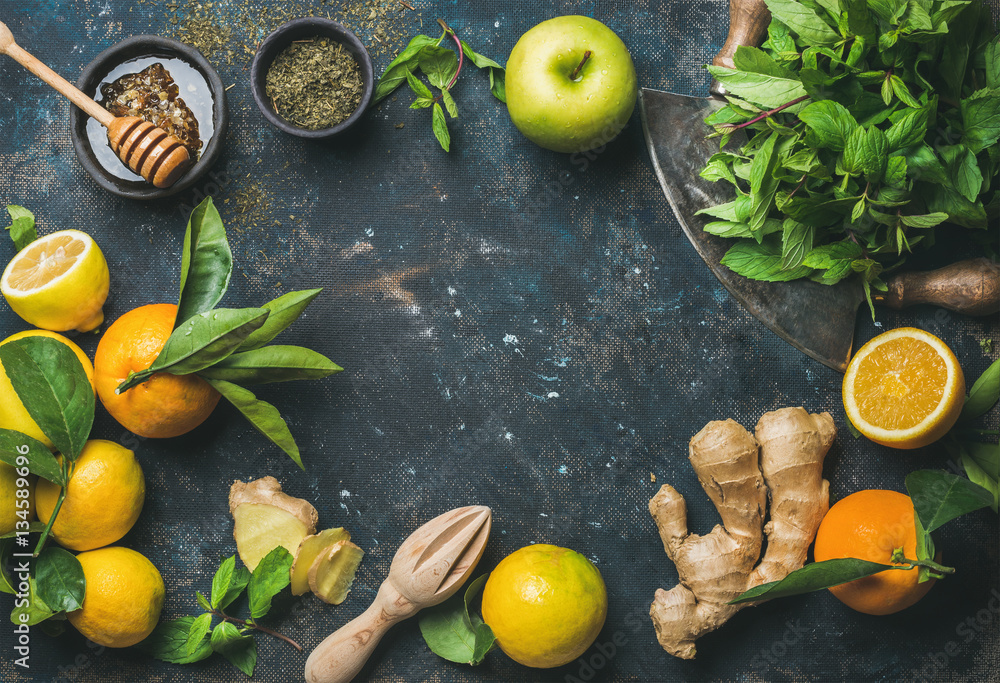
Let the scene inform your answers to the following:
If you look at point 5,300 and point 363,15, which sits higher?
point 363,15

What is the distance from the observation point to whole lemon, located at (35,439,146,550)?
0.99 metres

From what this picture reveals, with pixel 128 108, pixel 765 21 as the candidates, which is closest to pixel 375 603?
pixel 128 108

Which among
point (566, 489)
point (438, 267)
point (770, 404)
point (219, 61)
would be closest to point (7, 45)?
point (219, 61)

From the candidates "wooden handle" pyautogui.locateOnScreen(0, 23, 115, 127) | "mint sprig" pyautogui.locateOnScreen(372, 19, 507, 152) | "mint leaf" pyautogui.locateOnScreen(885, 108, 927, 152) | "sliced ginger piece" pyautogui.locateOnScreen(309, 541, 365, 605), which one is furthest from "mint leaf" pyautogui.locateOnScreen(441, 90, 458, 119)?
"sliced ginger piece" pyautogui.locateOnScreen(309, 541, 365, 605)

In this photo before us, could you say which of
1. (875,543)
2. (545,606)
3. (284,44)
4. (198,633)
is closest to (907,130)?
(875,543)

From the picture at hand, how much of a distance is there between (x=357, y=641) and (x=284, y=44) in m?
1.03

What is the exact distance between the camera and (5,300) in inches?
44.5

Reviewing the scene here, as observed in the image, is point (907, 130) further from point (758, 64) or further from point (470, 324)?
point (470, 324)

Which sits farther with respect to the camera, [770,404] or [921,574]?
[770,404]

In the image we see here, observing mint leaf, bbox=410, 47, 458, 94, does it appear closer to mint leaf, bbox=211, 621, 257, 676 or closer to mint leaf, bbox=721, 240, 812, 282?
mint leaf, bbox=721, 240, 812, 282

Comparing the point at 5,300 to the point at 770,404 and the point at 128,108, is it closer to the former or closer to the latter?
the point at 128,108

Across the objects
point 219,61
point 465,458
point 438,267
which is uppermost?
point 219,61

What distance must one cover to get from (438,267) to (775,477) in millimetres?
694

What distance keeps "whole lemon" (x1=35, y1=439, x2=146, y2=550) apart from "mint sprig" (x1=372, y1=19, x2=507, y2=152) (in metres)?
0.75
